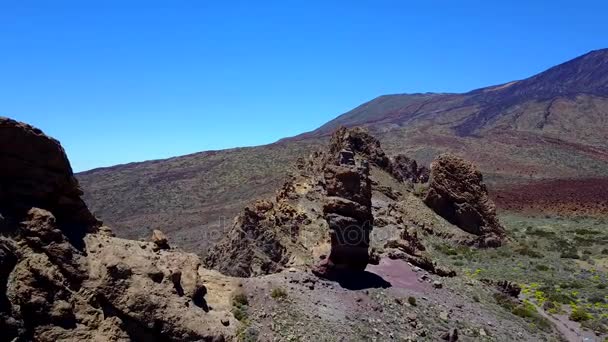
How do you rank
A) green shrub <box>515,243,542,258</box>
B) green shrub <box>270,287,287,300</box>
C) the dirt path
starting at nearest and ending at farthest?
green shrub <box>270,287,287,300</box> → the dirt path → green shrub <box>515,243,542,258</box>

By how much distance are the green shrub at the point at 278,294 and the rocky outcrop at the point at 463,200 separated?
66.4ft

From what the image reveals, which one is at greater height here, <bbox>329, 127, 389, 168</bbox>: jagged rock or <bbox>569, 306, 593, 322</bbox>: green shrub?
<bbox>329, 127, 389, 168</bbox>: jagged rock

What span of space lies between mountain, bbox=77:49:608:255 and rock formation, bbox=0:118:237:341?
25482mm

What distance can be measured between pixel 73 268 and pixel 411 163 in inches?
1629

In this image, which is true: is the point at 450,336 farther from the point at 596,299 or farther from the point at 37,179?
the point at 37,179

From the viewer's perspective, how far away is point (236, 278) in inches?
571

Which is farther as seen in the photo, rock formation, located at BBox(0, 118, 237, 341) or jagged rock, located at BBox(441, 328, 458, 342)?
jagged rock, located at BBox(441, 328, 458, 342)

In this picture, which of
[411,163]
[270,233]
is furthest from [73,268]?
[411,163]

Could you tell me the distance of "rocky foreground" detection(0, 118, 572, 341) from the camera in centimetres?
955

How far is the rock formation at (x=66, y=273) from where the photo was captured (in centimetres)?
896

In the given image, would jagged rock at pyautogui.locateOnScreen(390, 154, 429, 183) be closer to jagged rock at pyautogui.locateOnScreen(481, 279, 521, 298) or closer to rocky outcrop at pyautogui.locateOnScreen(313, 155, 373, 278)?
jagged rock at pyautogui.locateOnScreen(481, 279, 521, 298)

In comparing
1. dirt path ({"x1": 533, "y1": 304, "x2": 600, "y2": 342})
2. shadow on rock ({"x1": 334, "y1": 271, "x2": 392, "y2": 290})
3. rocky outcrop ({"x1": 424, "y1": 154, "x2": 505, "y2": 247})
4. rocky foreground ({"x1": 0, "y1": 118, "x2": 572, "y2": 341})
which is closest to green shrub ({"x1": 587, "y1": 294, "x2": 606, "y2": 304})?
dirt path ({"x1": 533, "y1": 304, "x2": 600, "y2": 342})

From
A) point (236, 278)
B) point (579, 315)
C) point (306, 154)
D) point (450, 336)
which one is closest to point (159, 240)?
point (236, 278)

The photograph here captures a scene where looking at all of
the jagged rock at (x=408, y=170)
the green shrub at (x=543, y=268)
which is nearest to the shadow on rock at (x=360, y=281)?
the green shrub at (x=543, y=268)
